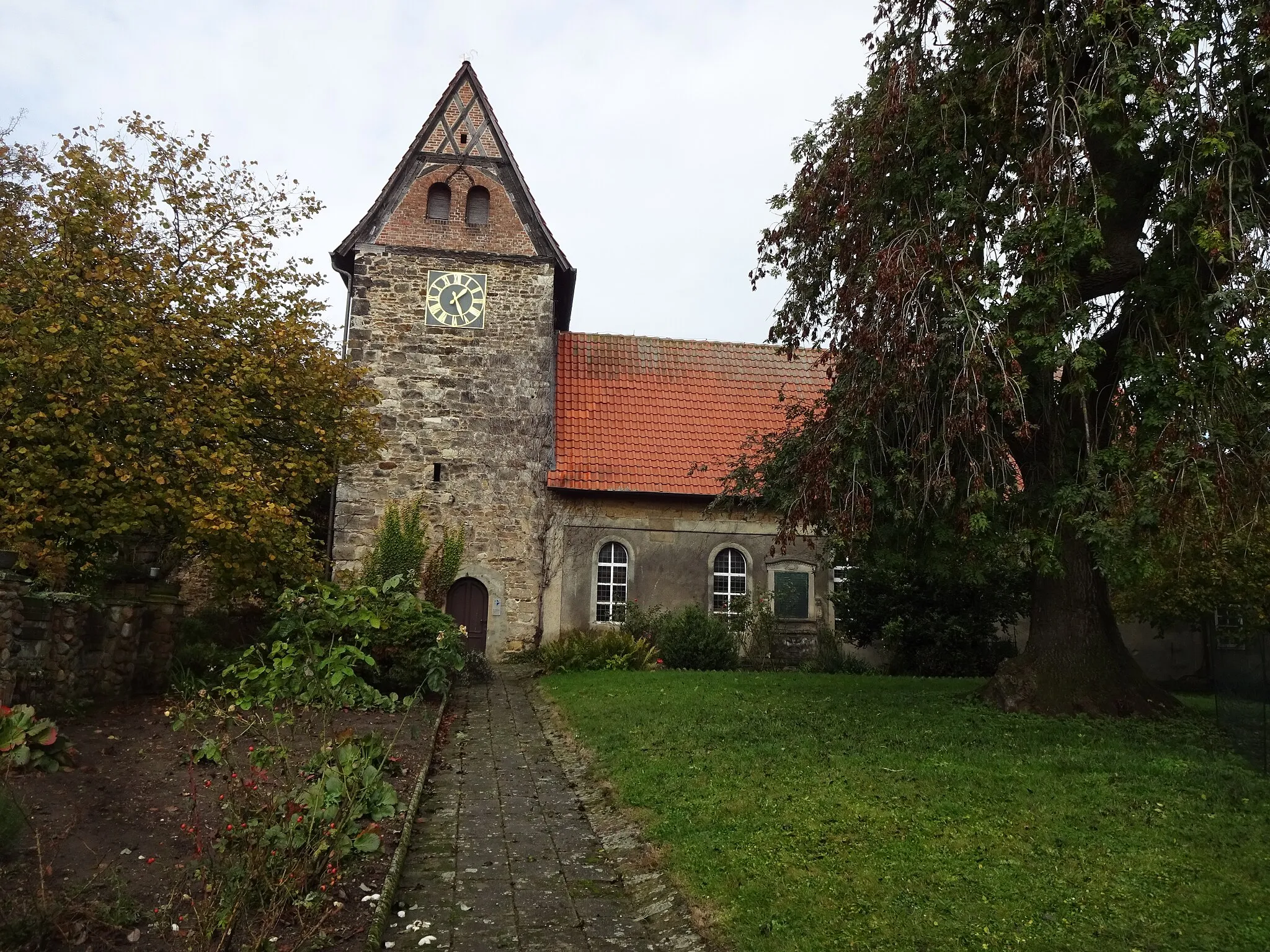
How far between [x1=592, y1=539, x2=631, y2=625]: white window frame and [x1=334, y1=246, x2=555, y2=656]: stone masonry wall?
1.19m

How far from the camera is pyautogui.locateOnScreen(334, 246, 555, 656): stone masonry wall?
1795 centimetres

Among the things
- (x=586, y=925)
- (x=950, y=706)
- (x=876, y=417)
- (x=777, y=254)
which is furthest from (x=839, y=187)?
(x=586, y=925)

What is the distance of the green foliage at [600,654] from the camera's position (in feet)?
52.0

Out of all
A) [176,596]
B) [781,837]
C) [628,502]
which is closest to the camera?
[781,837]

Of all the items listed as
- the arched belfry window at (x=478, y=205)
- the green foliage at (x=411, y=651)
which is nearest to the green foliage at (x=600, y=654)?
the green foliage at (x=411, y=651)

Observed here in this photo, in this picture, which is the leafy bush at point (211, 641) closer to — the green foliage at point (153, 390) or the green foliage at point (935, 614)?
the green foliage at point (153, 390)

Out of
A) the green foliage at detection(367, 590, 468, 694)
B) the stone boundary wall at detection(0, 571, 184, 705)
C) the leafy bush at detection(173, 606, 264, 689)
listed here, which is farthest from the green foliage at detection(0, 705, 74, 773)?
the green foliage at detection(367, 590, 468, 694)

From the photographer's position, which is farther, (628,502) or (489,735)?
(628,502)

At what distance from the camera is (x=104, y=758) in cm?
765

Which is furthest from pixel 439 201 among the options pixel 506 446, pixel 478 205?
pixel 506 446

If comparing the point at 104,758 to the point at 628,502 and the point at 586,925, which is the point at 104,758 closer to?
the point at 586,925

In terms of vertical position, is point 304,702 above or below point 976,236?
below

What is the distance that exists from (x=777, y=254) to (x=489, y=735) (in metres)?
6.31

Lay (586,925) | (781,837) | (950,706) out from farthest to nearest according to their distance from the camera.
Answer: (950,706), (781,837), (586,925)
